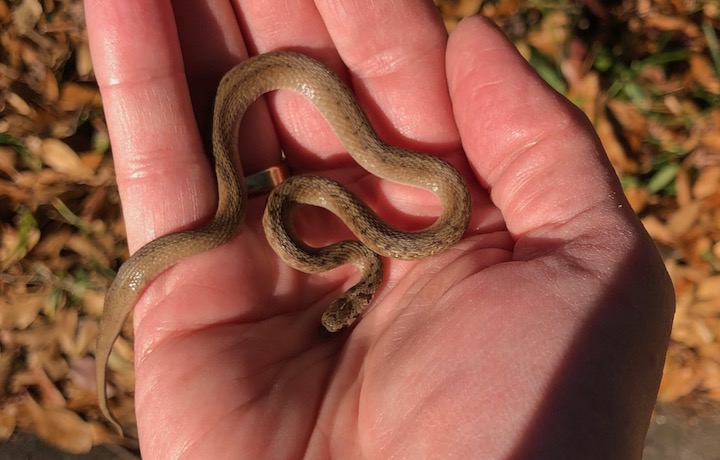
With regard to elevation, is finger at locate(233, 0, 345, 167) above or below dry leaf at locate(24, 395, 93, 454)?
above

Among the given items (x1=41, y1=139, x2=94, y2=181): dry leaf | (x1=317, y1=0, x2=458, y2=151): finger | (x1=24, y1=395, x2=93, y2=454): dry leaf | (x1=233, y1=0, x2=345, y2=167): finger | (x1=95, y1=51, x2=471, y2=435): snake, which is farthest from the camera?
(x1=41, y1=139, x2=94, y2=181): dry leaf

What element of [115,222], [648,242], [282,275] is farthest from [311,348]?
[115,222]

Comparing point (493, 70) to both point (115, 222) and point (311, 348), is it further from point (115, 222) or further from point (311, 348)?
point (115, 222)

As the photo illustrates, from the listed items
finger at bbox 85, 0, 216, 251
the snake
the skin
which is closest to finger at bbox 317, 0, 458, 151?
the skin

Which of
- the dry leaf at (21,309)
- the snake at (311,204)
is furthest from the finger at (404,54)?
the dry leaf at (21,309)

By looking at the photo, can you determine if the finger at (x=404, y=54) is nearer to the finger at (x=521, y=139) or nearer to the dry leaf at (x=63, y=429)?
the finger at (x=521, y=139)

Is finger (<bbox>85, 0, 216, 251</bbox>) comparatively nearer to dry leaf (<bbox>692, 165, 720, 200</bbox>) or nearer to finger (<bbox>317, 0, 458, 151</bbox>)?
finger (<bbox>317, 0, 458, 151</bbox>)
